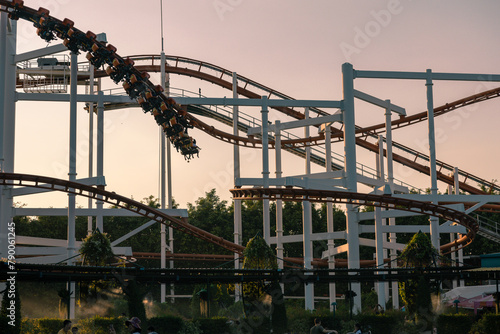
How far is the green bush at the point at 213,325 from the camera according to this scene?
1870cm

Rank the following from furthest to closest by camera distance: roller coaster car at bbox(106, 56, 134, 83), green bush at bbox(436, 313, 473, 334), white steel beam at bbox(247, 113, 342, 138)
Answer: roller coaster car at bbox(106, 56, 134, 83) → white steel beam at bbox(247, 113, 342, 138) → green bush at bbox(436, 313, 473, 334)

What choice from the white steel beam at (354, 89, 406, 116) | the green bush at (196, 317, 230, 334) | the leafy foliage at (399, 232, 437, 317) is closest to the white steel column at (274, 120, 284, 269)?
the white steel beam at (354, 89, 406, 116)

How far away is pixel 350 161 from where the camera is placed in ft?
87.7

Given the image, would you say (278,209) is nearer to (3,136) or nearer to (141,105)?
(141,105)

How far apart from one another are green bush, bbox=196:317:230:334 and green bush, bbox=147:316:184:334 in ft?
2.00

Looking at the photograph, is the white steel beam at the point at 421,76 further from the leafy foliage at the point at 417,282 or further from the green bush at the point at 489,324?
the green bush at the point at 489,324

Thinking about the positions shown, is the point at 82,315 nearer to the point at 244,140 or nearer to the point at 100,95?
the point at 100,95

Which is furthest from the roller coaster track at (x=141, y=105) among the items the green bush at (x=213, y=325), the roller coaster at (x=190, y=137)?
the green bush at (x=213, y=325)

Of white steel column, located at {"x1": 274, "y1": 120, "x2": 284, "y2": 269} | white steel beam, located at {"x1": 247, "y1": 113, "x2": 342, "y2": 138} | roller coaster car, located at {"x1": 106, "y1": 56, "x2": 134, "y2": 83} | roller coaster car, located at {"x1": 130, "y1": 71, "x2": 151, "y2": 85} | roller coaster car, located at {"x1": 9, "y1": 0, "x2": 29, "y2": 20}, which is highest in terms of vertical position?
roller coaster car, located at {"x1": 9, "y1": 0, "x2": 29, "y2": 20}

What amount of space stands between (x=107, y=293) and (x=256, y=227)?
109 ft

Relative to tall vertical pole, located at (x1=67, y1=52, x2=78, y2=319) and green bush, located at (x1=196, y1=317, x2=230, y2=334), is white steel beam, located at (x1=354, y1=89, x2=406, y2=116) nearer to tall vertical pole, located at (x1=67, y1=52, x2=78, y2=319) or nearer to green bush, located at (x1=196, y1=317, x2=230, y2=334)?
tall vertical pole, located at (x1=67, y1=52, x2=78, y2=319)

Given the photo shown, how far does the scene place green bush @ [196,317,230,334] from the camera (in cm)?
1870

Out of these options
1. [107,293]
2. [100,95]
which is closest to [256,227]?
[100,95]

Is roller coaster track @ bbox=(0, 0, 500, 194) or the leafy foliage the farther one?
roller coaster track @ bbox=(0, 0, 500, 194)
